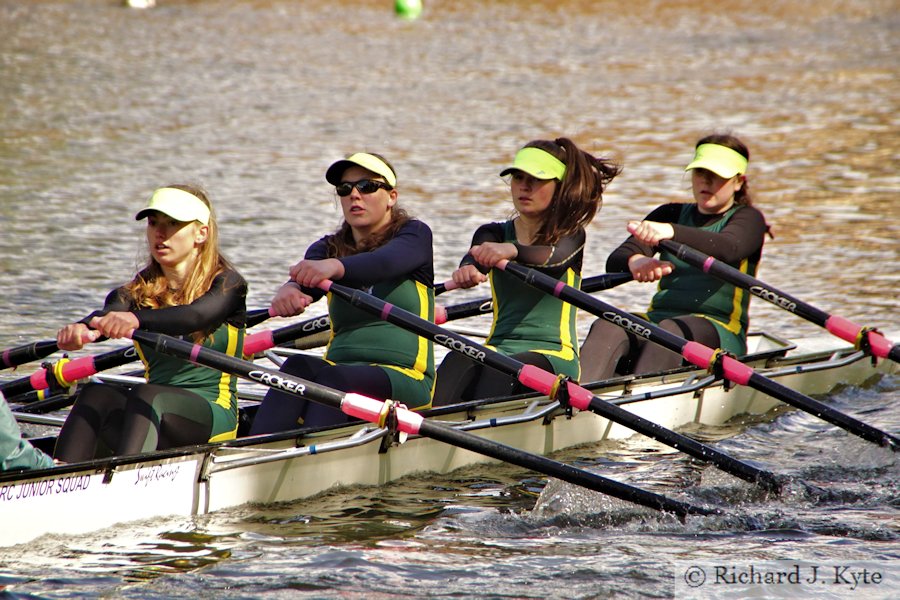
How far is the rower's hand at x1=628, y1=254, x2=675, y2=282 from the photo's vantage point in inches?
325

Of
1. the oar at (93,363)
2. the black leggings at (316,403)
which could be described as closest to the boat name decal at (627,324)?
the black leggings at (316,403)

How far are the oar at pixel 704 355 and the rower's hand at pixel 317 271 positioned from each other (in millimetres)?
1069

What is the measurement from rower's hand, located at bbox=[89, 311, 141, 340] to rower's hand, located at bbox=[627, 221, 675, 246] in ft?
11.3

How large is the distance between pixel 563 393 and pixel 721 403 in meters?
1.93

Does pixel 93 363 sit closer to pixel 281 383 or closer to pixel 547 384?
pixel 281 383

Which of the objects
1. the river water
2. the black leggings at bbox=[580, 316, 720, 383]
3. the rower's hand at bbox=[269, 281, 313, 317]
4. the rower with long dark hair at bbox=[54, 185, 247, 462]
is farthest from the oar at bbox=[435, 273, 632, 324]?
the rower with long dark hair at bbox=[54, 185, 247, 462]

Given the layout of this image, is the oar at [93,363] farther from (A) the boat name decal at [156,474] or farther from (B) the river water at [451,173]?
(A) the boat name decal at [156,474]

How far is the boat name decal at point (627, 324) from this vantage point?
784cm

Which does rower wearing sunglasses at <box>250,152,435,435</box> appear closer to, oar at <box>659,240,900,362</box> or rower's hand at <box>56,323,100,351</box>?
rower's hand at <box>56,323,100,351</box>

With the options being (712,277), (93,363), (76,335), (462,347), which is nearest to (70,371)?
(93,363)

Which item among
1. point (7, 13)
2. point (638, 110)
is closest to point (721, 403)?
point (638, 110)

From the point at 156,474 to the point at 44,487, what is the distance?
54 centimetres

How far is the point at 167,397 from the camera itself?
6.31m

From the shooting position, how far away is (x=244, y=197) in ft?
54.1
